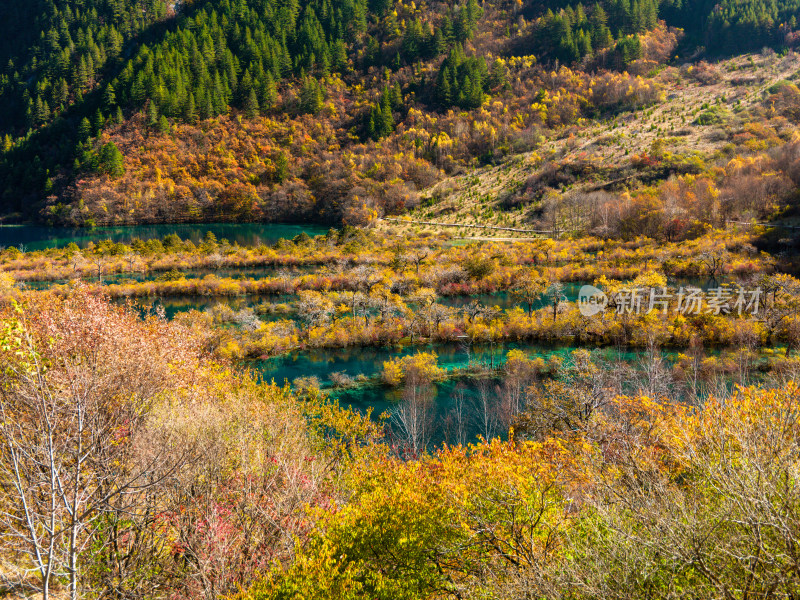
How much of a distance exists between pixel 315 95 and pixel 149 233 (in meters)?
55.1

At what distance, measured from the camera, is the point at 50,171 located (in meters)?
99.1

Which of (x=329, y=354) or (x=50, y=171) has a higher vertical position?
(x=50, y=171)

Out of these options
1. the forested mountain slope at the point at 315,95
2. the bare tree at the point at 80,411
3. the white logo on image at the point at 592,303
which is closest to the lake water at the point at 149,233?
the forested mountain slope at the point at 315,95

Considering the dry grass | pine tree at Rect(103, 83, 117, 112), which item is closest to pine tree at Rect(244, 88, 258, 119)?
pine tree at Rect(103, 83, 117, 112)

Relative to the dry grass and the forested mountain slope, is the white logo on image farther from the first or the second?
the forested mountain slope

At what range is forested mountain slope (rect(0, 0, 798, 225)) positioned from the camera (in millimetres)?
93875

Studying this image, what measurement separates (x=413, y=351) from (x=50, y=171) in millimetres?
106356

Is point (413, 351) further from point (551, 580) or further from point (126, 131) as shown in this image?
point (126, 131)

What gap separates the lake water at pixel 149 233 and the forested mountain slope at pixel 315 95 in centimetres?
611

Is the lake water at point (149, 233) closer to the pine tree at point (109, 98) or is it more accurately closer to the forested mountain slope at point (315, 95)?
the forested mountain slope at point (315, 95)

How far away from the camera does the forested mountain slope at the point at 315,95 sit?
93.9 metres

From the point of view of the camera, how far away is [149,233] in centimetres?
7950

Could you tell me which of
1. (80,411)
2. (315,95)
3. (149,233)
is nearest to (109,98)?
(315,95)

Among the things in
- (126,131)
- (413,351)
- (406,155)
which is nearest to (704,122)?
(406,155)
